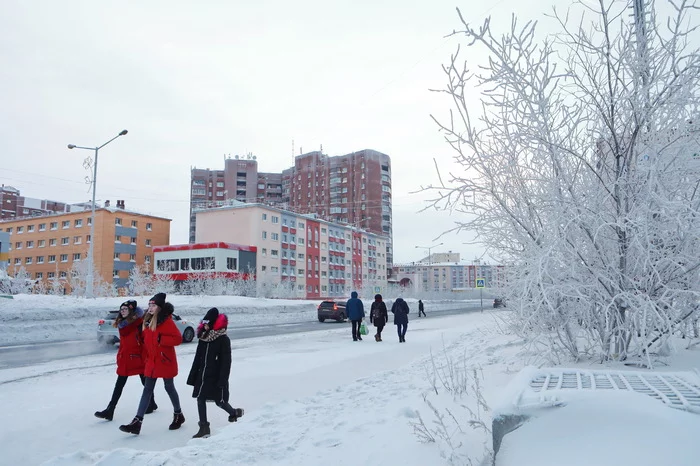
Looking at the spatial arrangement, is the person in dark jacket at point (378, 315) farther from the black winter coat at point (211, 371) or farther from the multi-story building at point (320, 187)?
the multi-story building at point (320, 187)

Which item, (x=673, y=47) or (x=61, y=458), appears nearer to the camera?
(x=61, y=458)

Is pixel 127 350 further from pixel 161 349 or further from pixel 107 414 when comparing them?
pixel 107 414

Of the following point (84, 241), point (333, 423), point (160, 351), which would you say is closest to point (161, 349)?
point (160, 351)

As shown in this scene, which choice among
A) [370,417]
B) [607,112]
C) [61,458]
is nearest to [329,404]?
[370,417]

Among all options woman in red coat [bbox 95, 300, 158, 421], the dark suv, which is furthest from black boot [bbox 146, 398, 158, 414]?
the dark suv

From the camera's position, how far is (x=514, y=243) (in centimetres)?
668

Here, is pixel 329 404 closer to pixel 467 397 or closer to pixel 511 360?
pixel 467 397

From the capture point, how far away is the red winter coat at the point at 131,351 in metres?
6.47

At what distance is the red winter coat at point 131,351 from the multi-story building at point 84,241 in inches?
2722

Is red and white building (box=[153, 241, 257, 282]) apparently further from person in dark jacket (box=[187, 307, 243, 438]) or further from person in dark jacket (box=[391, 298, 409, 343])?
person in dark jacket (box=[187, 307, 243, 438])

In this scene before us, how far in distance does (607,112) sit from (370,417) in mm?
4715

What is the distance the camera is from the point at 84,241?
72.8m

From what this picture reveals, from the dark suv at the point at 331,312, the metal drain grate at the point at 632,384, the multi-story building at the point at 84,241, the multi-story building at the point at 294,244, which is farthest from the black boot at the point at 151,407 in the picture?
the multi-story building at the point at 84,241

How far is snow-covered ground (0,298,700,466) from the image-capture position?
2.48 meters
